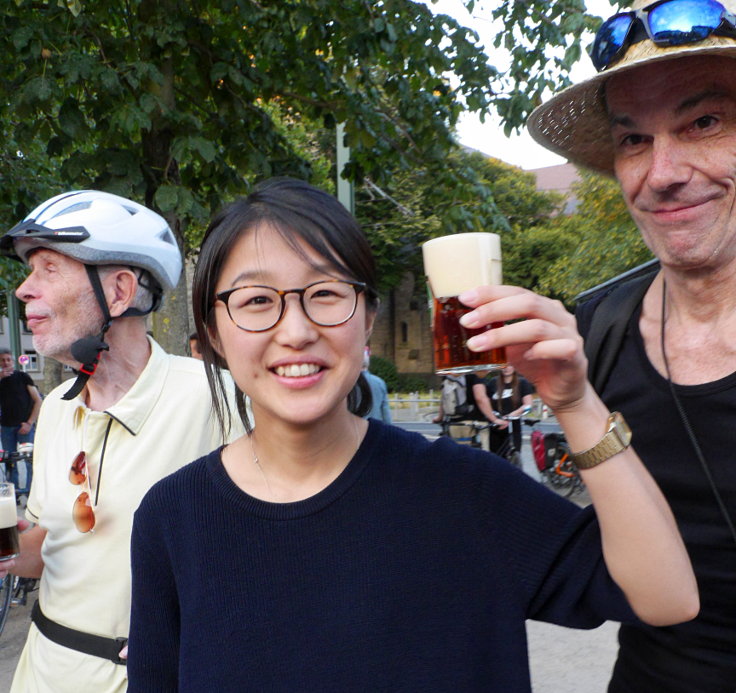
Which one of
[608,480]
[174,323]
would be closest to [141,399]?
[608,480]

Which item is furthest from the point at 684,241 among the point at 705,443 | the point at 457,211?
the point at 457,211

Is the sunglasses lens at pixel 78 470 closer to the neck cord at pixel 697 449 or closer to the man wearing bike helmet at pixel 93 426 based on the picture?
the man wearing bike helmet at pixel 93 426

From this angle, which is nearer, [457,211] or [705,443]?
[705,443]

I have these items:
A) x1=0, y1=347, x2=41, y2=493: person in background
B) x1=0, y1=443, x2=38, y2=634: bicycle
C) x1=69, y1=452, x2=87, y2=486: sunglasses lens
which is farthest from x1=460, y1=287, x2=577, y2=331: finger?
x1=0, y1=347, x2=41, y2=493: person in background

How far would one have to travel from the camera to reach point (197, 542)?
4.85ft

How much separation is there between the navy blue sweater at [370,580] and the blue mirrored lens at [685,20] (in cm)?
95

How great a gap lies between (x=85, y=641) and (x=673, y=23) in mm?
1999

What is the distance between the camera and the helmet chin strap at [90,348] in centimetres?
226

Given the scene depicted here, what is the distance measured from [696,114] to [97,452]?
5.55 feet

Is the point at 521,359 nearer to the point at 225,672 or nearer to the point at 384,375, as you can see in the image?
the point at 225,672

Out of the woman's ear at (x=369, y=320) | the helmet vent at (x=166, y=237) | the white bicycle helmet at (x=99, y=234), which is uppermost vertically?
the helmet vent at (x=166, y=237)

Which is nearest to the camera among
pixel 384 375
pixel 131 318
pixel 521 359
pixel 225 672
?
pixel 521 359

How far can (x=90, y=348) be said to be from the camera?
2264 mm

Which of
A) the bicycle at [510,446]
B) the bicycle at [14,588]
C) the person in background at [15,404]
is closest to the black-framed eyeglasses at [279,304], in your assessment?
the bicycle at [14,588]
